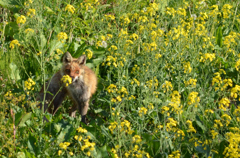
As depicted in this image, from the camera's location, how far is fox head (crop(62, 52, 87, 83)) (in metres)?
5.46

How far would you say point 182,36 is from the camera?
6586 mm

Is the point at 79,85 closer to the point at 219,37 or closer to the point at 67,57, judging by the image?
the point at 67,57

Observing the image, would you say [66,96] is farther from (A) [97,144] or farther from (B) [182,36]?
(B) [182,36]

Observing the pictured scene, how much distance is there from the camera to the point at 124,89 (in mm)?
4949

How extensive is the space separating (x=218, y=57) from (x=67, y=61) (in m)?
3.17

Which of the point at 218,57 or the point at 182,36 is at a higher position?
the point at 182,36

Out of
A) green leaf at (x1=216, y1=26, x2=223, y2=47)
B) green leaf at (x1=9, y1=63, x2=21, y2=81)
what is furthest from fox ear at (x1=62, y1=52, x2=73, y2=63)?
green leaf at (x1=216, y1=26, x2=223, y2=47)

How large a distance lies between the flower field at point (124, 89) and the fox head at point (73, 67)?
0.75 feet

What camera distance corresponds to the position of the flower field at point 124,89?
433cm

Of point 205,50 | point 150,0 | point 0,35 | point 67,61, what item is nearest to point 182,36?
point 205,50

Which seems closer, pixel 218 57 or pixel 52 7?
pixel 218 57

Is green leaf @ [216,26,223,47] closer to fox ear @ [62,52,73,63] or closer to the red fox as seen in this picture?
the red fox

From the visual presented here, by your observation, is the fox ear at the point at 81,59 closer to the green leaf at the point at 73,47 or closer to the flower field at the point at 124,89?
the flower field at the point at 124,89

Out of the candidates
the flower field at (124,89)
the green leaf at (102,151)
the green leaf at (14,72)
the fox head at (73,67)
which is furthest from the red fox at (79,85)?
the green leaf at (102,151)
